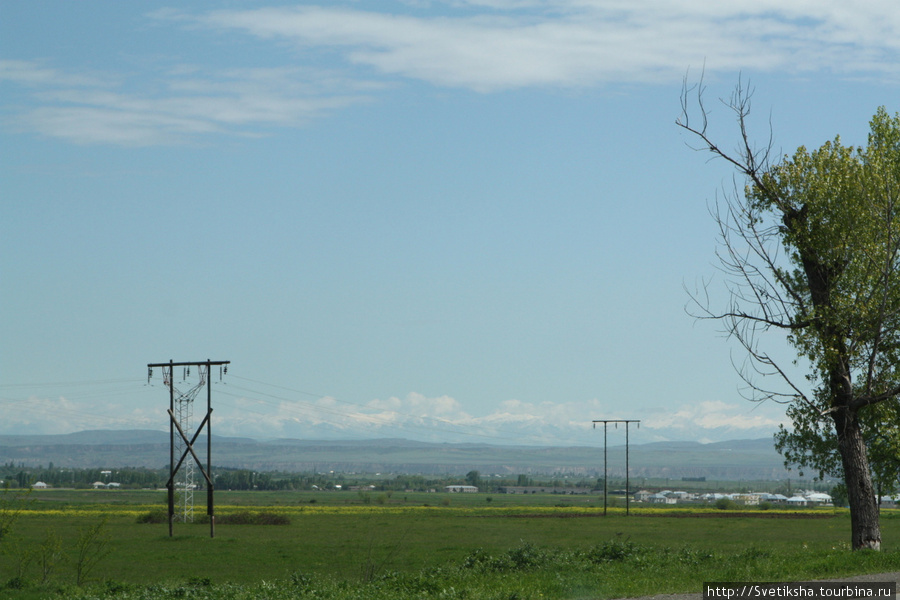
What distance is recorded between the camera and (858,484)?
79.3ft

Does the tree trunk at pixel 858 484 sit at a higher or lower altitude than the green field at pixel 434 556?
higher

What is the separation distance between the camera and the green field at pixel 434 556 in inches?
716

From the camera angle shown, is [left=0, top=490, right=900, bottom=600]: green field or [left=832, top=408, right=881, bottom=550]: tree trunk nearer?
[left=0, top=490, right=900, bottom=600]: green field

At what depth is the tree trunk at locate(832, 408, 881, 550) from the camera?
23.9m

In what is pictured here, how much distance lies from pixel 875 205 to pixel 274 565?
28029mm

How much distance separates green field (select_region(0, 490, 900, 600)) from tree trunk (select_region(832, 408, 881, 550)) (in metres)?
1.27

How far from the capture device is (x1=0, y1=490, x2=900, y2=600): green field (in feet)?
59.7

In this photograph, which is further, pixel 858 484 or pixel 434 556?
pixel 434 556

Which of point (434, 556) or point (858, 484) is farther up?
point (858, 484)

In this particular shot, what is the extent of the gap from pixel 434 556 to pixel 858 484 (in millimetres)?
A: 23066

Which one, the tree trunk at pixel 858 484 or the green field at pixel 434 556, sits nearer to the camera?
the green field at pixel 434 556

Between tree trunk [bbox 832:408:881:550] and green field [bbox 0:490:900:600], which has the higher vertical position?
tree trunk [bbox 832:408:881:550]

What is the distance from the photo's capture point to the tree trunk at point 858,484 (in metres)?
23.9

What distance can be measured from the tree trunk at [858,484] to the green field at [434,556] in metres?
1.27
